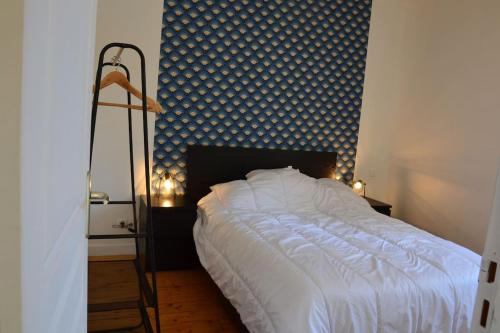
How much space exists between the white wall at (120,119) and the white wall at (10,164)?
299cm

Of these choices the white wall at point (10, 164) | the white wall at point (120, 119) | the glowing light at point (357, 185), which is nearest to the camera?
the white wall at point (10, 164)

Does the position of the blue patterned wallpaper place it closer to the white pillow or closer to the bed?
the bed

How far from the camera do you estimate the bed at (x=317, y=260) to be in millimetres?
1766

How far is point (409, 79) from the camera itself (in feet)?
14.1

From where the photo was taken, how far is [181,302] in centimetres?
272

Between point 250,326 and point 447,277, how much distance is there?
110cm

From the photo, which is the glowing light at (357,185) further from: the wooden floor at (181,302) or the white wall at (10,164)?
the white wall at (10,164)

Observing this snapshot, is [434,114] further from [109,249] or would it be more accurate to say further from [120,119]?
[109,249]

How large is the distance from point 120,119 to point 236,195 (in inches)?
49.5

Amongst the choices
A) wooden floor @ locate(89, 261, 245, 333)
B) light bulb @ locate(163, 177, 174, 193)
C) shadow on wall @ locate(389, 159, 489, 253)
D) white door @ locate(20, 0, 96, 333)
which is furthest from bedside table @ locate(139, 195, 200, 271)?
shadow on wall @ locate(389, 159, 489, 253)

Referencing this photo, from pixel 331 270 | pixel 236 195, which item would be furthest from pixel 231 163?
pixel 331 270

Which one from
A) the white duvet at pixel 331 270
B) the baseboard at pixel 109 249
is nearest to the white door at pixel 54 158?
the white duvet at pixel 331 270

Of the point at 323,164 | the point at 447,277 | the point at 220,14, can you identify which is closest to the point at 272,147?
the point at 323,164

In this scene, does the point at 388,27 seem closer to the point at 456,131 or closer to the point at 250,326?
the point at 456,131
